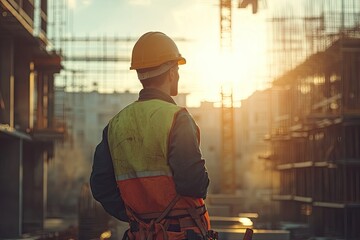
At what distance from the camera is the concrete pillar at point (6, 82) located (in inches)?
939

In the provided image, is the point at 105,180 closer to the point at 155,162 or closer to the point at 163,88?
the point at 155,162

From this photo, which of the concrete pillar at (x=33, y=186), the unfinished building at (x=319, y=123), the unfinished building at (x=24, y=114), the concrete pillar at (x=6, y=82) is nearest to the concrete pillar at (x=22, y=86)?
the unfinished building at (x=24, y=114)

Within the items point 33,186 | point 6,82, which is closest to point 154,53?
point 6,82

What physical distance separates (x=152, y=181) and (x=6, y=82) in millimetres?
21526

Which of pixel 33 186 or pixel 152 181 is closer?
pixel 152 181

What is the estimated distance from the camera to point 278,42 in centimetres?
4012

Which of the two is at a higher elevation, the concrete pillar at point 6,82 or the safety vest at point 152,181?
the concrete pillar at point 6,82

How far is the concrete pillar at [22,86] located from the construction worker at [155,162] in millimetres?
23907

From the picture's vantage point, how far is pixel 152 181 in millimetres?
3445

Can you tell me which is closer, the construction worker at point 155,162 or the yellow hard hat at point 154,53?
the construction worker at point 155,162

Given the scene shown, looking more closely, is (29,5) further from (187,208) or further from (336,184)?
(187,208)

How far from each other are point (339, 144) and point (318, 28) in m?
6.37

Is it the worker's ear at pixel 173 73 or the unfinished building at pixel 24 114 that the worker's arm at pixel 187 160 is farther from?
the unfinished building at pixel 24 114

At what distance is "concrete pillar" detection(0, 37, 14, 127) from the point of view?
2386cm
